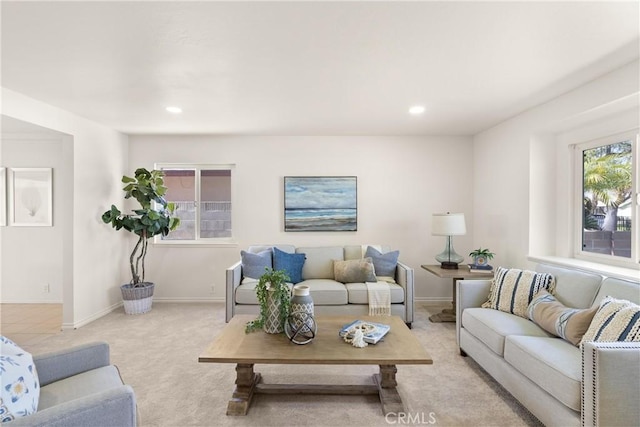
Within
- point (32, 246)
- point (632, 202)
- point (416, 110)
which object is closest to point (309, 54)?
point (416, 110)

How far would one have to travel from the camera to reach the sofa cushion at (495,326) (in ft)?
7.68

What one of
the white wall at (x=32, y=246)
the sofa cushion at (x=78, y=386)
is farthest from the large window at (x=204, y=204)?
the sofa cushion at (x=78, y=386)

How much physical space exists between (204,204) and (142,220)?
945mm

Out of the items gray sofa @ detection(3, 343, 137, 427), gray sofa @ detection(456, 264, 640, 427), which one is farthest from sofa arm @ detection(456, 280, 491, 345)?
gray sofa @ detection(3, 343, 137, 427)

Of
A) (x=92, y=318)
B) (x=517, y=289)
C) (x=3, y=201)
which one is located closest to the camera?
(x=517, y=289)

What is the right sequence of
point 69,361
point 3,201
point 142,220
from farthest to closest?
point 3,201, point 142,220, point 69,361

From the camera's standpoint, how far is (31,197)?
459 cm

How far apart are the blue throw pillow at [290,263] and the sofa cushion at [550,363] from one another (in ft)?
7.73

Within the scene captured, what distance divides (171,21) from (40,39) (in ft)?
3.01

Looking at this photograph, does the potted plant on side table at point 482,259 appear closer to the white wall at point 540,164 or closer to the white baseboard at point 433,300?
the white wall at point 540,164

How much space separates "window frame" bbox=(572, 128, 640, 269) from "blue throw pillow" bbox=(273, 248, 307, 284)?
297 cm

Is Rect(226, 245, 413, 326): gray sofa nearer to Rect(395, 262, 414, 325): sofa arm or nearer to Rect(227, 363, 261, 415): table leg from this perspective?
Rect(395, 262, 414, 325): sofa arm

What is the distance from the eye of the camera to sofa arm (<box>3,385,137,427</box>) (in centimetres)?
121

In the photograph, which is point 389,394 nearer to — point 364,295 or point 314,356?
point 314,356
